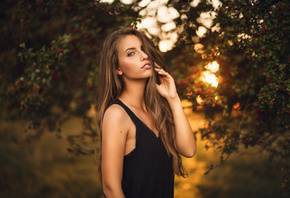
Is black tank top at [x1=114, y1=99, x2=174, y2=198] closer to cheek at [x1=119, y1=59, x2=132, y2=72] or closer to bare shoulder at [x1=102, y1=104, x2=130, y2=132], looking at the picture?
bare shoulder at [x1=102, y1=104, x2=130, y2=132]

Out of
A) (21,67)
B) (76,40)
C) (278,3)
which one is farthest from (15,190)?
(278,3)

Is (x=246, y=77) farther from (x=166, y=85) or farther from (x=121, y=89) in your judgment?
(x=121, y=89)

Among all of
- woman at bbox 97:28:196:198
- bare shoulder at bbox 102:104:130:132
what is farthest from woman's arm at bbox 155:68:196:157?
bare shoulder at bbox 102:104:130:132

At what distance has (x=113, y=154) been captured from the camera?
6.36ft

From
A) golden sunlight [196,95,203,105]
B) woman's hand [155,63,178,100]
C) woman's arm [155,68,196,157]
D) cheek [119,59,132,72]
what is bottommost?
golden sunlight [196,95,203,105]

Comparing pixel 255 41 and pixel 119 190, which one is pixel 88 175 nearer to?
pixel 119 190

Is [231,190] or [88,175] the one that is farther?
[88,175]

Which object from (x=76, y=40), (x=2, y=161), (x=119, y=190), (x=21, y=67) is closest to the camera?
(x=119, y=190)

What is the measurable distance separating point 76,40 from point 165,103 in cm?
158

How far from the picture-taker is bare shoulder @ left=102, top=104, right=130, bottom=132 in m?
1.99

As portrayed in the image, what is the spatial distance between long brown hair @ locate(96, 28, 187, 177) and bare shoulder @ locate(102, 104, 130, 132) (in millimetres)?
305

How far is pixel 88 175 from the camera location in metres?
5.83

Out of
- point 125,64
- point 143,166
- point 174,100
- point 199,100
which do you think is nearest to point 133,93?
point 125,64

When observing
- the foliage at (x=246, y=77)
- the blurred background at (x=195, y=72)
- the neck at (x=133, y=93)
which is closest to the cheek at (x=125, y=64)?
the neck at (x=133, y=93)
